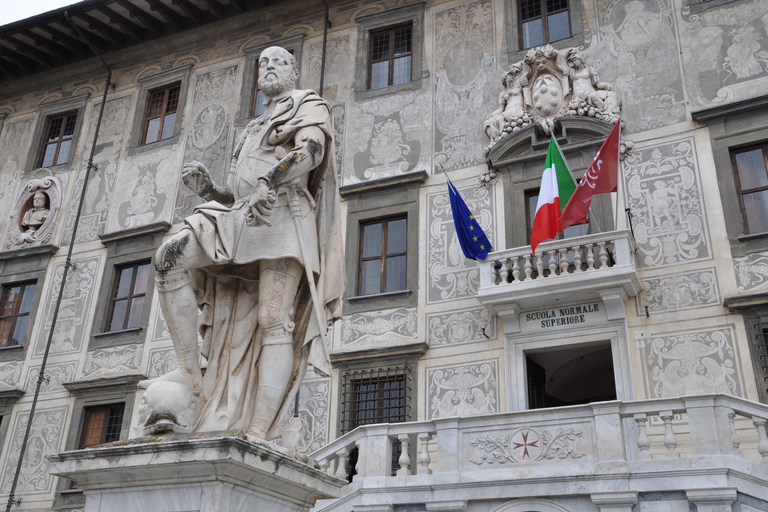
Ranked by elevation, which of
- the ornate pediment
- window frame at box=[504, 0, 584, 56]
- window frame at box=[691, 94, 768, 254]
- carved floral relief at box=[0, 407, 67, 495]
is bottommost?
carved floral relief at box=[0, 407, 67, 495]

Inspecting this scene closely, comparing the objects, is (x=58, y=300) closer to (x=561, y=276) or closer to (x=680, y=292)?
(x=561, y=276)

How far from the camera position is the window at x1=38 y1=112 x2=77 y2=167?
20.6 metres

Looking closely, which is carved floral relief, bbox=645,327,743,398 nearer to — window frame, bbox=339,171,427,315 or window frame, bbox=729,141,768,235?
window frame, bbox=729,141,768,235

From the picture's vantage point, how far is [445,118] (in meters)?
16.1

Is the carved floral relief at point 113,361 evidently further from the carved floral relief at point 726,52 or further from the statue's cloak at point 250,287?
the statue's cloak at point 250,287

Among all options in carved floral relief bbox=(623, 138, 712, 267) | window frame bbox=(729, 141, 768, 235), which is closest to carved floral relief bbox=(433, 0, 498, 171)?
carved floral relief bbox=(623, 138, 712, 267)

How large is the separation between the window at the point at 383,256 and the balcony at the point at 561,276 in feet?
7.60

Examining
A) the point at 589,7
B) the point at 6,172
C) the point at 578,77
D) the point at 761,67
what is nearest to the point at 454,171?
the point at 578,77

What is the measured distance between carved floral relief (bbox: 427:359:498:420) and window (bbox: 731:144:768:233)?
486 cm

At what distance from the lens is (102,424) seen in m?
16.9

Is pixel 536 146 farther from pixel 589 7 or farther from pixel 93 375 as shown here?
pixel 93 375

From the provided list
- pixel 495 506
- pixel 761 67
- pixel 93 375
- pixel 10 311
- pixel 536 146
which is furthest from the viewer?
pixel 10 311

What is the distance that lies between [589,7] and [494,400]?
805cm

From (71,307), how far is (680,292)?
43.1 feet
